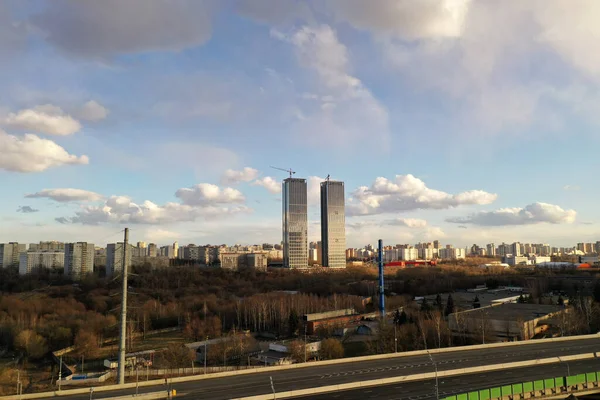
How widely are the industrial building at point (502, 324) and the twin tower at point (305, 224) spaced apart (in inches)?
3850

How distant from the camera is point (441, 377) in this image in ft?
68.8

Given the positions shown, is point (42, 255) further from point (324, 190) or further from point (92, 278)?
point (324, 190)

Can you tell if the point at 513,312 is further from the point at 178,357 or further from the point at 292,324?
the point at 178,357

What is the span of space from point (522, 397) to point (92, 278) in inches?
2982

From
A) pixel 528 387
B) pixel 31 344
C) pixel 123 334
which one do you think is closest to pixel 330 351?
pixel 528 387

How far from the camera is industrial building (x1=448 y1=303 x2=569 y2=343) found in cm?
3800

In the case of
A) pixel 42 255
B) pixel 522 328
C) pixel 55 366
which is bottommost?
pixel 55 366

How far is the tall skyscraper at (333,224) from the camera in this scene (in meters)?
142

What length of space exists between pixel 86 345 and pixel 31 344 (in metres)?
4.77

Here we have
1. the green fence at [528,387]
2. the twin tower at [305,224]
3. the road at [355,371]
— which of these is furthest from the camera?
the twin tower at [305,224]

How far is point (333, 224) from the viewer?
145 meters

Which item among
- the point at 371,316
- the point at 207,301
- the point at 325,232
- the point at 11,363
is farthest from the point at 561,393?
the point at 325,232

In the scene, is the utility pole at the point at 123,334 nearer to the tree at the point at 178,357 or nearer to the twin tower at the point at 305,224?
the tree at the point at 178,357

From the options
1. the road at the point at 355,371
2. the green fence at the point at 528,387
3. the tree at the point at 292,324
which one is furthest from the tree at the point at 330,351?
the green fence at the point at 528,387
